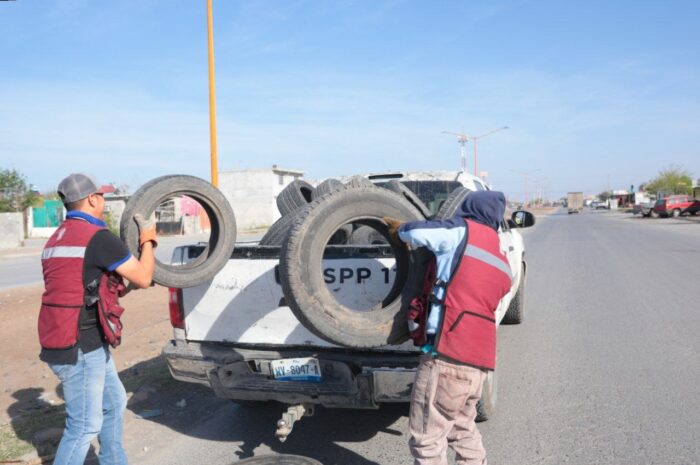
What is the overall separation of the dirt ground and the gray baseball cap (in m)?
2.11

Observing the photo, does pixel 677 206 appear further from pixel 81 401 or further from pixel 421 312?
pixel 81 401

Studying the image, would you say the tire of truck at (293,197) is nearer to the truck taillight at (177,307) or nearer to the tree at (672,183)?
the truck taillight at (177,307)

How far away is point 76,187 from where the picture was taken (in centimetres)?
332

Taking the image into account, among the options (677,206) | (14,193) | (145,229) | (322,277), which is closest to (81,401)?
(145,229)

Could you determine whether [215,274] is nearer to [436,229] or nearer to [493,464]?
[436,229]

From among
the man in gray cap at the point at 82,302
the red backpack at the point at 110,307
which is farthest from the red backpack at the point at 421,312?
the red backpack at the point at 110,307

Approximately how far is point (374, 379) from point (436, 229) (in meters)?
1.16

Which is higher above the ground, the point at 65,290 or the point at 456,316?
the point at 65,290

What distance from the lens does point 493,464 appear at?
4012 mm

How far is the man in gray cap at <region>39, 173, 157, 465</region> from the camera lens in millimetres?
3209

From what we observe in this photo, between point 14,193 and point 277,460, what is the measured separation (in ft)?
124

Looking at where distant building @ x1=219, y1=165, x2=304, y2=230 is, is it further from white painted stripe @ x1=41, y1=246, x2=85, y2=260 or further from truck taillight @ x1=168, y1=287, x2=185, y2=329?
white painted stripe @ x1=41, y1=246, x2=85, y2=260

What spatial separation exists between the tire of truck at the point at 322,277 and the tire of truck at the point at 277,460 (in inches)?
39.8

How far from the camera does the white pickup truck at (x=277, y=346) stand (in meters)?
3.86
